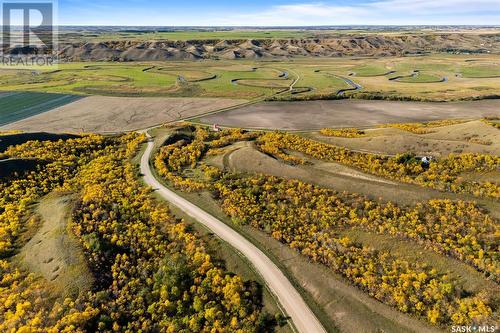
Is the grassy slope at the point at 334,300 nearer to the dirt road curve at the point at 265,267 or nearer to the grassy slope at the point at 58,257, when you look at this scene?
the dirt road curve at the point at 265,267

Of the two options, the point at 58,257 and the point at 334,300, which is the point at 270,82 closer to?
the point at 58,257

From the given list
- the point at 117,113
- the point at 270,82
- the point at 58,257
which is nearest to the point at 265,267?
the point at 58,257

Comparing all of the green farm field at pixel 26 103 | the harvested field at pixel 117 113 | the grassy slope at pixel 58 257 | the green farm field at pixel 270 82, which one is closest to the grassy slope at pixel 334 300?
the grassy slope at pixel 58 257

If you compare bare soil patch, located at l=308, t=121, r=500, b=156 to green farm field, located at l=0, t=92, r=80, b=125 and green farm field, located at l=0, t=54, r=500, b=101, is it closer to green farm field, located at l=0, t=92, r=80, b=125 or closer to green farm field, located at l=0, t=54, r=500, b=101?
green farm field, located at l=0, t=54, r=500, b=101

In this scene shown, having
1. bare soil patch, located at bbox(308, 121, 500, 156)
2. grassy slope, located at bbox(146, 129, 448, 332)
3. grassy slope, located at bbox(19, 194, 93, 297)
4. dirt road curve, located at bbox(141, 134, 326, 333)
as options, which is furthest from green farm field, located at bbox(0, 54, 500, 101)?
grassy slope, located at bbox(19, 194, 93, 297)

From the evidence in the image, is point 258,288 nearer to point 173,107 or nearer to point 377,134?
point 377,134

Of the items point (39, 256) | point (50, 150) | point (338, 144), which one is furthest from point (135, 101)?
point (39, 256)
